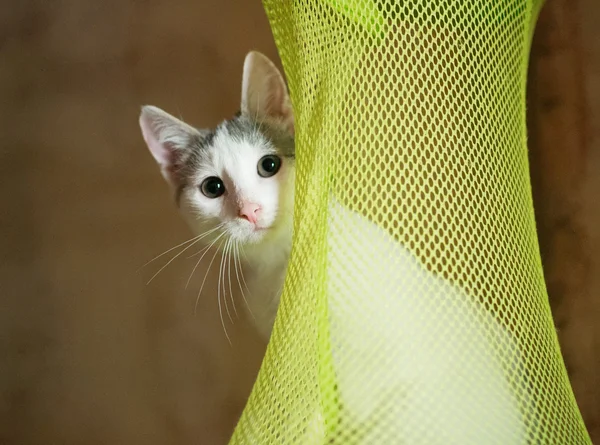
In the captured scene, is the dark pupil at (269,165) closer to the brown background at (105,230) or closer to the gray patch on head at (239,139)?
the gray patch on head at (239,139)

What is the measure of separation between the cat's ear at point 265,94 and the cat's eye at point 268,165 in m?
0.07

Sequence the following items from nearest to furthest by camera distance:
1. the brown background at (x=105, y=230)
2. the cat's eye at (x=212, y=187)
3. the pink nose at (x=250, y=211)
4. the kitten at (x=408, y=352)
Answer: the kitten at (x=408, y=352)
the pink nose at (x=250, y=211)
the cat's eye at (x=212, y=187)
the brown background at (x=105, y=230)

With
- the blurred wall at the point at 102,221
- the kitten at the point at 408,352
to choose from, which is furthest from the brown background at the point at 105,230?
the kitten at the point at 408,352

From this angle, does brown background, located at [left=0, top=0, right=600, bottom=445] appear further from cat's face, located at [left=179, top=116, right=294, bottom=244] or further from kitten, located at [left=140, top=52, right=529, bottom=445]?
kitten, located at [left=140, top=52, right=529, bottom=445]

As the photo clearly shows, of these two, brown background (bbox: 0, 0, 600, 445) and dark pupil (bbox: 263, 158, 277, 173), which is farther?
brown background (bbox: 0, 0, 600, 445)

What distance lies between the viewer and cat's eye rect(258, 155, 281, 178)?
0.83m

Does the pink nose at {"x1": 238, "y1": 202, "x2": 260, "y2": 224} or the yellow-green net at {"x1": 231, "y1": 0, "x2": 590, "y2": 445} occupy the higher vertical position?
the yellow-green net at {"x1": 231, "y1": 0, "x2": 590, "y2": 445}

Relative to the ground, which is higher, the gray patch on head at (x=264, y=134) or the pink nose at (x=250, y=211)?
the gray patch on head at (x=264, y=134)

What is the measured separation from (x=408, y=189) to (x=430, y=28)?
0.15 m

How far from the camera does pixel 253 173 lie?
816 millimetres

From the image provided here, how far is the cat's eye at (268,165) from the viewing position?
0.83m

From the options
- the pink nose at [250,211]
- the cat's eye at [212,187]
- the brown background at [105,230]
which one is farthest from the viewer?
the brown background at [105,230]

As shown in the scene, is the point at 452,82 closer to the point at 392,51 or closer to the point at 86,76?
the point at 392,51

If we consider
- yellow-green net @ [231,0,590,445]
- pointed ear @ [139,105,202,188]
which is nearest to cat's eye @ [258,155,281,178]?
pointed ear @ [139,105,202,188]
